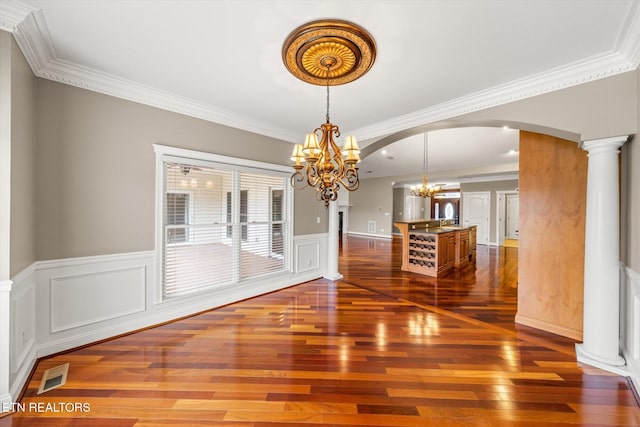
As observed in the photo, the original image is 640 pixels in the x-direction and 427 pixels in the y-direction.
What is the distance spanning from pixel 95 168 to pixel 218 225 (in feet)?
4.80

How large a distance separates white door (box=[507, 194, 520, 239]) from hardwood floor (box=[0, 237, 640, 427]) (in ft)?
25.5

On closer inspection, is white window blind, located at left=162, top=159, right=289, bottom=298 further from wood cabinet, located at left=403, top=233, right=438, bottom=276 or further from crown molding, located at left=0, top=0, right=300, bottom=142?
wood cabinet, located at left=403, top=233, right=438, bottom=276

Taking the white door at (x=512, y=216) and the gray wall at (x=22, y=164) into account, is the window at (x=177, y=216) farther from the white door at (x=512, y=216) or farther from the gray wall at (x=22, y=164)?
the white door at (x=512, y=216)

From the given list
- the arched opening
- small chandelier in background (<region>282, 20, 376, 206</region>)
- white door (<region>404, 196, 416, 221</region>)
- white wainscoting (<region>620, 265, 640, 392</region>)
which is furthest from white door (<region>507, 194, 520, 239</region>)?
small chandelier in background (<region>282, 20, 376, 206</region>)

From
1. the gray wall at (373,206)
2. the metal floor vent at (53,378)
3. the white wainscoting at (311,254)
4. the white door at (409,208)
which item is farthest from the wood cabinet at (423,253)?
the white door at (409,208)

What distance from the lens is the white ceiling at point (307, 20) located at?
1.72 m

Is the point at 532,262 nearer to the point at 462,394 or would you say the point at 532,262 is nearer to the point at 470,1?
the point at 462,394

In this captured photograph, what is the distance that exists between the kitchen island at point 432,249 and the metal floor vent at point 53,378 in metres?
5.61

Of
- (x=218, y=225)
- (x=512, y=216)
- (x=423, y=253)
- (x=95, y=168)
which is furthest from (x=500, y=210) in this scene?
(x=95, y=168)

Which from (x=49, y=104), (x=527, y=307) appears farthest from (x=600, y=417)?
(x=49, y=104)

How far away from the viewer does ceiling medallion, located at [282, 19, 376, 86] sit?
1876 mm

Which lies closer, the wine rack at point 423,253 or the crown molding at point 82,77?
the crown molding at point 82,77

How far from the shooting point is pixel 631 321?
7.03ft

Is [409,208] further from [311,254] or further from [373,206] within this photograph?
[311,254]
